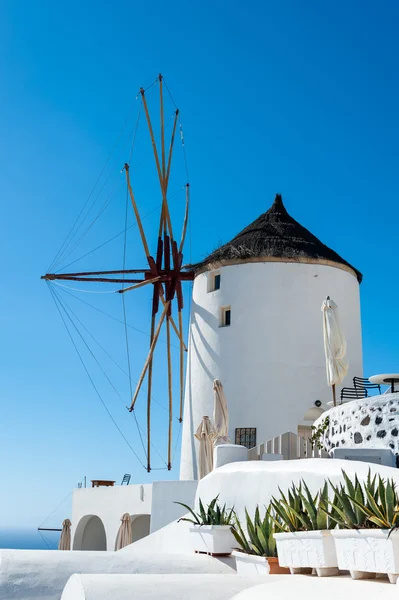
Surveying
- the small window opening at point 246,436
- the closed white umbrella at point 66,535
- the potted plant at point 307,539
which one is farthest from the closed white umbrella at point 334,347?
the closed white umbrella at point 66,535

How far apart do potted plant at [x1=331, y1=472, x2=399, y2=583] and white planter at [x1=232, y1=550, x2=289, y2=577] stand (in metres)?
1.35

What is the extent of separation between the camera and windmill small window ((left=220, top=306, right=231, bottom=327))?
21.4m

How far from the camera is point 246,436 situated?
19781mm

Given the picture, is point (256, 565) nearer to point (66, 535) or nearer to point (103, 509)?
point (103, 509)

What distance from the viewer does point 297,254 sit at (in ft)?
69.6

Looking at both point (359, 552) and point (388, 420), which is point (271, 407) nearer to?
point (388, 420)

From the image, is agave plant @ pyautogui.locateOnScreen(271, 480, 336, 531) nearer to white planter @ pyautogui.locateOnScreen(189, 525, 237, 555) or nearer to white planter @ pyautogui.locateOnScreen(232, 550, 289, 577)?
white planter @ pyautogui.locateOnScreen(232, 550, 289, 577)

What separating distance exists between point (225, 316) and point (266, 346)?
1764 mm

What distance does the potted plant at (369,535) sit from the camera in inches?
228

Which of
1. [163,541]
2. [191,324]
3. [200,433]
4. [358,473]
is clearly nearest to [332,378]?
[200,433]

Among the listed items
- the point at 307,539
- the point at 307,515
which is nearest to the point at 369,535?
the point at 307,539

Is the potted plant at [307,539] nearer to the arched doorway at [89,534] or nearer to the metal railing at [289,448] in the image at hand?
the metal railing at [289,448]

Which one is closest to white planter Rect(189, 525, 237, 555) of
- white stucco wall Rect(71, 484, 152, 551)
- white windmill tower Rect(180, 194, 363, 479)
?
white stucco wall Rect(71, 484, 152, 551)

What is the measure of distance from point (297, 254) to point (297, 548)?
14756 millimetres
